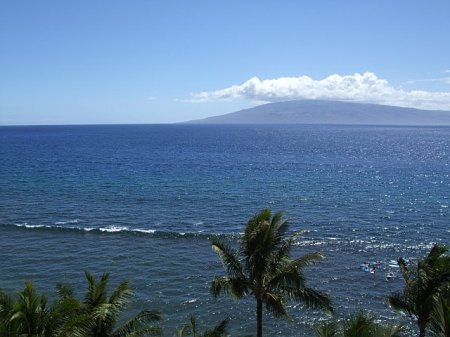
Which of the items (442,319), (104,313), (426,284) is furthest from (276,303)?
(104,313)

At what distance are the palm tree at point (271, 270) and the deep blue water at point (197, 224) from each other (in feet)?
54.4

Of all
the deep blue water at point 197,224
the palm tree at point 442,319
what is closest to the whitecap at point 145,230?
the deep blue water at point 197,224

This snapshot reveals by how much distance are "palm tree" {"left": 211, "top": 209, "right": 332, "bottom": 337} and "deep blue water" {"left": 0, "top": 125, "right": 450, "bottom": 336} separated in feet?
54.4

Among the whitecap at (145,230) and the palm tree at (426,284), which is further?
the whitecap at (145,230)

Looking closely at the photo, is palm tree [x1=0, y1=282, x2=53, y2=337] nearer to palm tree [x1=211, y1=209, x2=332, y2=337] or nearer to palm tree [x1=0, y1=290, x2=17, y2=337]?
palm tree [x1=0, y1=290, x2=17, y2=337]

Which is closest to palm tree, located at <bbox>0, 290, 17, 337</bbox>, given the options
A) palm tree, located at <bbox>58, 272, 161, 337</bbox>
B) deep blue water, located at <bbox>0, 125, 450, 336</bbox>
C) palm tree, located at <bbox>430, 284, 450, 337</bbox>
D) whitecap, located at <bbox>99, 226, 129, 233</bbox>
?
palm tree, located at <bbox>58, 272, 161, 337</bbox>

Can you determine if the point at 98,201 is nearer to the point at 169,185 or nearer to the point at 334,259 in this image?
the point at 169,185

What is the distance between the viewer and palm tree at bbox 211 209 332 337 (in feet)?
65.0

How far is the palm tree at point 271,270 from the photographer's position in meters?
19.8

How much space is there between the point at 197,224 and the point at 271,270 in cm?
4420

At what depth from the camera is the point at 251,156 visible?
520 ft

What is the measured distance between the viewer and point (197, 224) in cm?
6391

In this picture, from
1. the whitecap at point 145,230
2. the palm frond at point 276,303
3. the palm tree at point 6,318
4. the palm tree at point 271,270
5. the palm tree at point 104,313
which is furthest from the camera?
the whitecap at point 145,230

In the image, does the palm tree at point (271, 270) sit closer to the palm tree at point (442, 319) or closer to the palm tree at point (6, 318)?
the palm tree at point (442, 319)
